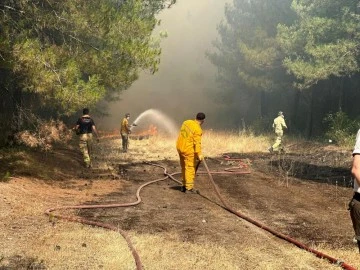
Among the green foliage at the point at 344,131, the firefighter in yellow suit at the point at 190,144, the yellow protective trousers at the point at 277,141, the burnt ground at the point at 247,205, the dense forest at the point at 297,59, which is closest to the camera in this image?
the burnt ground at the point at 247,205

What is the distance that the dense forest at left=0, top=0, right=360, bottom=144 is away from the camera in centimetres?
954

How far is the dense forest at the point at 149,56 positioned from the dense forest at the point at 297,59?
0.20 feet

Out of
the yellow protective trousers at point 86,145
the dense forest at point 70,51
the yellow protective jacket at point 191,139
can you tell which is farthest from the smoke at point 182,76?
the yellow protective jacket at point 191,139

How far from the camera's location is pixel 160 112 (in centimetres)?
4278

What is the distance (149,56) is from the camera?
1067cm

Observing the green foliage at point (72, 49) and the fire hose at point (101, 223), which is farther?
the green foliage at point (72, 49)

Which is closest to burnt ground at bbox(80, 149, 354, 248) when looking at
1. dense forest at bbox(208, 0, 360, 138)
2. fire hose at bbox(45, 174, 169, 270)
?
fire hose at bbox(45, 174, 169, 270)

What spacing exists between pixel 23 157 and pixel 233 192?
5.81 m

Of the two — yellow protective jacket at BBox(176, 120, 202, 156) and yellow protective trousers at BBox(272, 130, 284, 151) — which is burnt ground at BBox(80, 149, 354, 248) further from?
yellow protective trousers at BBox(272, 130, 284, 151)

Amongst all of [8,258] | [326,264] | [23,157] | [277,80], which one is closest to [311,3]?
[277,80]

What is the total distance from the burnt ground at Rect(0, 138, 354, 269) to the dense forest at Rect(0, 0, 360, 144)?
2.30m

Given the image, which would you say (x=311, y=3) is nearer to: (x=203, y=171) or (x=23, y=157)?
(x=203, y=171)

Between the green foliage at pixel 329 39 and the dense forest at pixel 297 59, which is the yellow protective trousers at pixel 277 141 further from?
the green foliage at pixel 329 39

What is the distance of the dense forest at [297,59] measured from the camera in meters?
20.0
